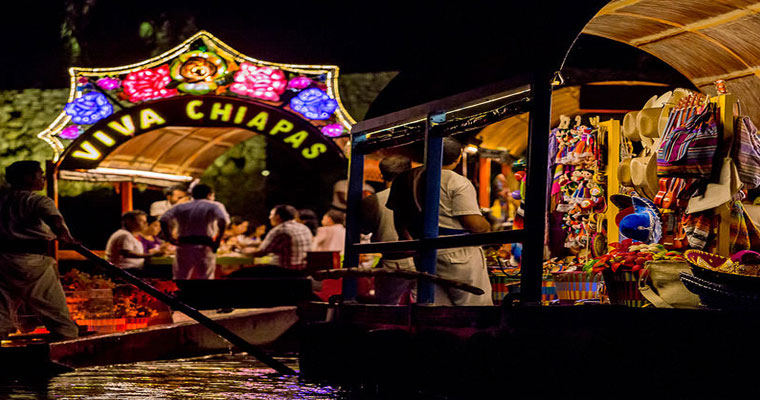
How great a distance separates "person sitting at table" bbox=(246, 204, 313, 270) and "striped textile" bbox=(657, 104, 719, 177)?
9.12 meters

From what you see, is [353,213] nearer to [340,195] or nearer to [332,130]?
[332,130]

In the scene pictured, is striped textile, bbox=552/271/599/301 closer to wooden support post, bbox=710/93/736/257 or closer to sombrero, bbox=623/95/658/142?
sombrero, bbox=623/95/658/142

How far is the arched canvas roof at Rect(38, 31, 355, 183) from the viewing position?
15.2 m

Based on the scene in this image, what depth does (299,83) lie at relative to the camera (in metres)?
15.7

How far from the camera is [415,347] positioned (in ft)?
21.4

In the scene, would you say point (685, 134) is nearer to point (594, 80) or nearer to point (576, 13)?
point (576, 13)

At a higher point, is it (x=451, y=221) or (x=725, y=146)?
(x=725, y=146)

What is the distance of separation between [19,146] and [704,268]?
14.8m

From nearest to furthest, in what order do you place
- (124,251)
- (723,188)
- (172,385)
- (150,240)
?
(723,188), (172,385), (124,251), (150,240)

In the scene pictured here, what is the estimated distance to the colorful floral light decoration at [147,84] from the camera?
15.7 m

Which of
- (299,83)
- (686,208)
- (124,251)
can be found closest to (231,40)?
(299,83)

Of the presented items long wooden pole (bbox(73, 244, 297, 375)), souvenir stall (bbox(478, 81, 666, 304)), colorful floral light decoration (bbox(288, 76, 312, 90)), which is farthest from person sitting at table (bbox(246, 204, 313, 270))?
long wooden pole (bbox(73, 244, 297, 375))

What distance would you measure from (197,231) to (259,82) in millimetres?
2682

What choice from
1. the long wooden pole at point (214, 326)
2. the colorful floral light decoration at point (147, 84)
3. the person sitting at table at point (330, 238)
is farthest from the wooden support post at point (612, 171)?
the colorful floral light decoration at point (147, 84)
